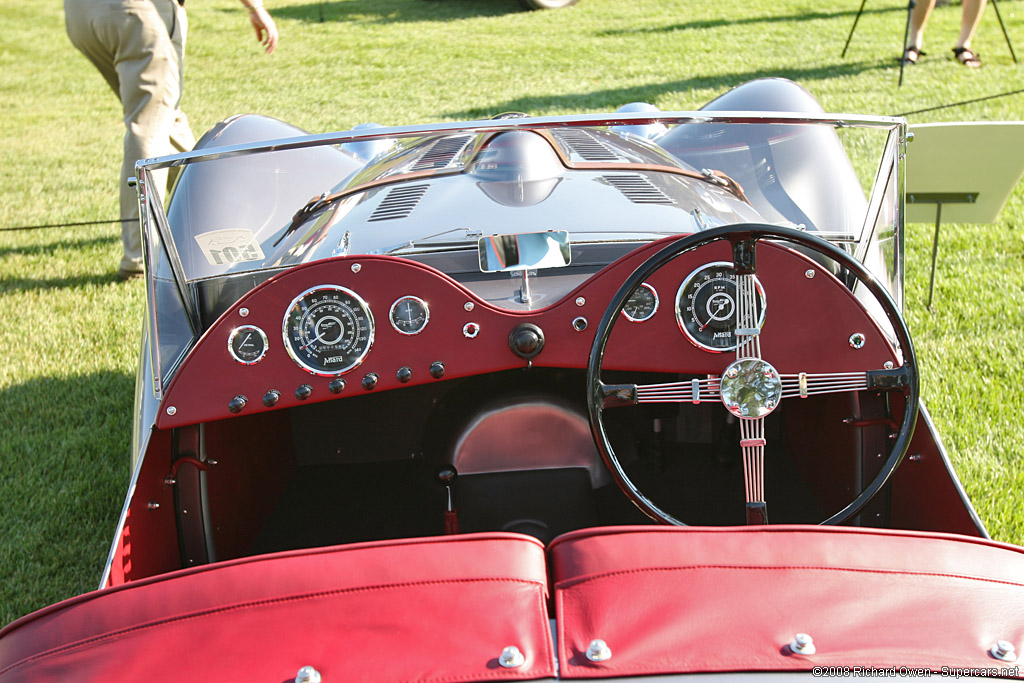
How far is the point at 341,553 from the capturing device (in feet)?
4.52

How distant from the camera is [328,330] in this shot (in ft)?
6.32

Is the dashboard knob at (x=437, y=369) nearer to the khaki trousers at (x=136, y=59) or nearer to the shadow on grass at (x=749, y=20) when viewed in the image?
the khaki trousers at (x=136, y=59)

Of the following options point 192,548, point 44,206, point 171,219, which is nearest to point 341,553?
point 192,548

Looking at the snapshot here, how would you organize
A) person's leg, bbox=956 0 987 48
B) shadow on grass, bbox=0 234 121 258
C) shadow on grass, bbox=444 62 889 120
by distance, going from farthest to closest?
person's leg, bbox=956 0 987 48 → shadow on grass, bbox=444 62 889 120 → shadow on grass, bbox=0 234 121 258

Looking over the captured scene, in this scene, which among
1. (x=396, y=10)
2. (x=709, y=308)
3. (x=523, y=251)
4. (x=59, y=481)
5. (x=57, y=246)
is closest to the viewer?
(x=709, y=308)

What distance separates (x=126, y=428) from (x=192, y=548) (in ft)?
5.60

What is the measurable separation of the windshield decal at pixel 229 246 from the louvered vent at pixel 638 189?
1.10 m

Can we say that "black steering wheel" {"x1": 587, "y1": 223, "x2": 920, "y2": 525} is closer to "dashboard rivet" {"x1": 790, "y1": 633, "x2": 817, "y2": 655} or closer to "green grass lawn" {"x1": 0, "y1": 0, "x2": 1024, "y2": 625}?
"dashboard rivet" {"x1": 790, "y1": 633, "x2": 817, "y2": 655}

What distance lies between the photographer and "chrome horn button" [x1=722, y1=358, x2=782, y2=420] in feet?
5.68

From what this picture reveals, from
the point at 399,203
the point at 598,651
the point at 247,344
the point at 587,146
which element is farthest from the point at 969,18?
the point at 598,651

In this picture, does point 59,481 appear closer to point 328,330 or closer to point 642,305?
point 328,330

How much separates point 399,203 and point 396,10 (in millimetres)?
12172

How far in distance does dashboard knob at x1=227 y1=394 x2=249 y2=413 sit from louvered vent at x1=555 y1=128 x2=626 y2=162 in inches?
52.5

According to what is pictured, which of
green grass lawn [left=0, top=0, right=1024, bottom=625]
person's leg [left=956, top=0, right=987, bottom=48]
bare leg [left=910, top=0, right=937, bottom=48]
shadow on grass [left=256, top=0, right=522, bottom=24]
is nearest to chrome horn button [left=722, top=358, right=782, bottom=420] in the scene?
green grass lawn [left=0, top=0, right=1024, bottom=625]
